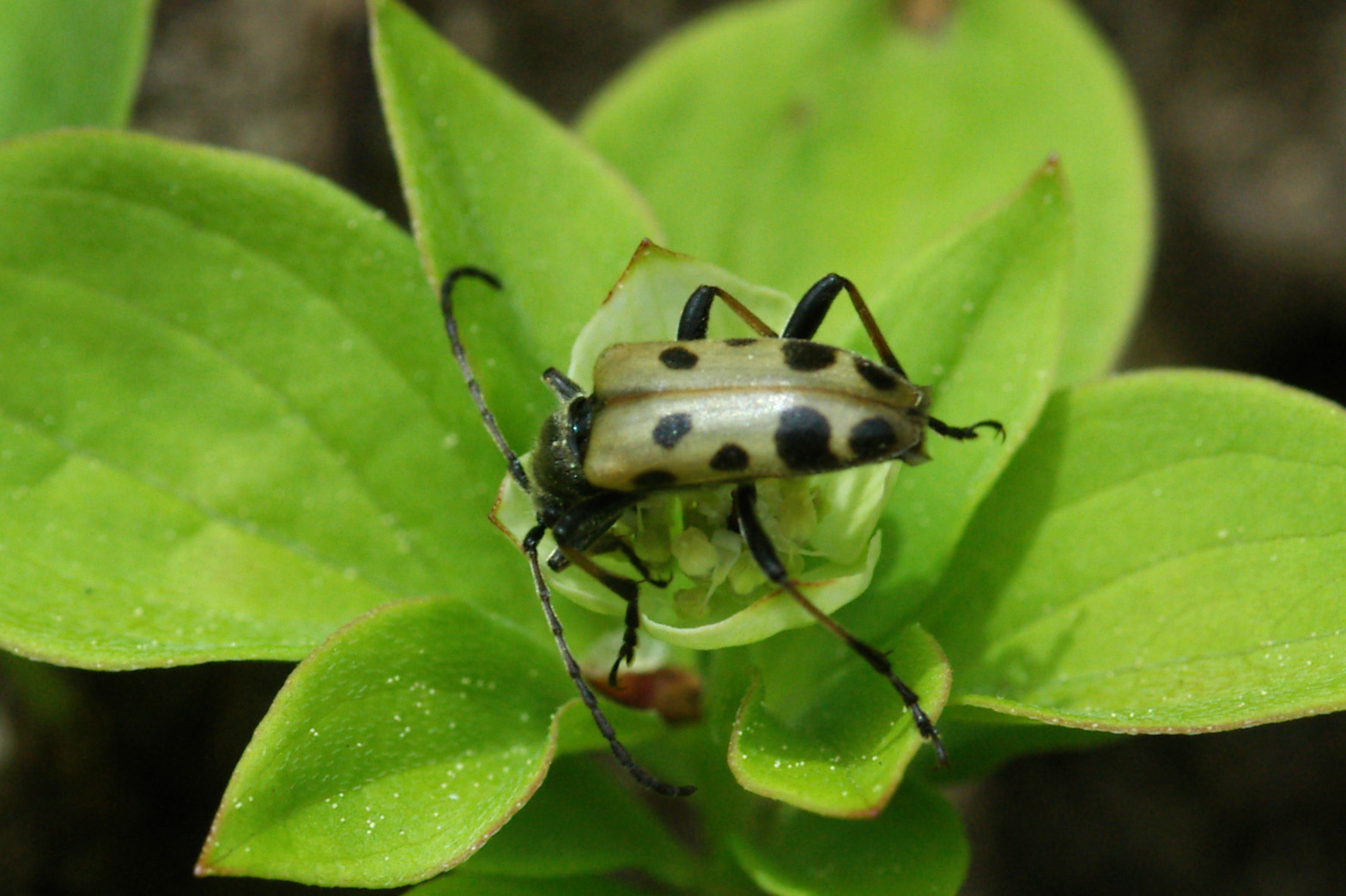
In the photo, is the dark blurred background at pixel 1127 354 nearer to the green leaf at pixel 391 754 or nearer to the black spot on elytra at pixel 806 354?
the green leaf at pixel 391 754

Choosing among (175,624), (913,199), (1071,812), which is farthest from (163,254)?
(1071,812)

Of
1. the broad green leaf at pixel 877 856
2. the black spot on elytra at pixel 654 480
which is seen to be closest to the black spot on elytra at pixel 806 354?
the black spot on elytra at pixel 654 480

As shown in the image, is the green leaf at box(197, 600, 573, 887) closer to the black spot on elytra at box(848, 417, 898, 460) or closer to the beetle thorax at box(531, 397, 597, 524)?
the beetle thorax at box(531, 397, 597, 524)

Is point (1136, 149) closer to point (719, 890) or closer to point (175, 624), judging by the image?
point (719, 890)

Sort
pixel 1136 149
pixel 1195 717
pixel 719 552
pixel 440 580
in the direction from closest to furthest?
pixel 1195 717
pixel 719 552
pixel 440 580
pixel 1136 149

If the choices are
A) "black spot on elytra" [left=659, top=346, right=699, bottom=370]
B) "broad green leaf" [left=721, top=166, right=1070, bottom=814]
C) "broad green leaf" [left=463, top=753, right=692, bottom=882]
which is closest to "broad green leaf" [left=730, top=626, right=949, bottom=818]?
"broad green leaf" [left=721, top=166, right=1070, bottom=814]

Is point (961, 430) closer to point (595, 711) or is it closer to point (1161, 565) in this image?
point (1161, 565)

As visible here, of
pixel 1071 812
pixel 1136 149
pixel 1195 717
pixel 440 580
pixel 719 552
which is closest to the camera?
pixel 1195 717
